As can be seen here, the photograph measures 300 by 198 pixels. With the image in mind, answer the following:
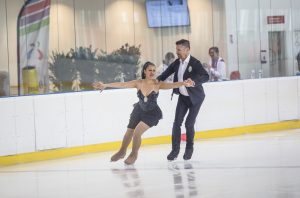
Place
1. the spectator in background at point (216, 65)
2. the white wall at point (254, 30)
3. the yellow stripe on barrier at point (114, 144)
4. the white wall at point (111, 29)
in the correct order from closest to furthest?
the yellow stripe on barrier at point (114, 144), the white wall at point (111, 29), the spectator in background at point (216, 65), the white wall at point (254, 30)

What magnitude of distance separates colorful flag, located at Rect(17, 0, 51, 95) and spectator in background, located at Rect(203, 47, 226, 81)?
3.81 metres

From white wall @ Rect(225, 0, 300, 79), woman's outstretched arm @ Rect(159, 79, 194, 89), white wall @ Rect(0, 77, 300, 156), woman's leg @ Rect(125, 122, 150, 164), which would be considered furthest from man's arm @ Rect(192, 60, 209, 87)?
white wall @ Rect(225, 0, 300, 79)

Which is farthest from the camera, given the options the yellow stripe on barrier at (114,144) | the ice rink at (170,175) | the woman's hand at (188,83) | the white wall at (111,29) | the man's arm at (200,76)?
the white wall at (111,29)

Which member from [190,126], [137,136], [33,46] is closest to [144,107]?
[137,136]

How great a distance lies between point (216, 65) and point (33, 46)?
4.28 m

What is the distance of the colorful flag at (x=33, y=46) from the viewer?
14.3 meters

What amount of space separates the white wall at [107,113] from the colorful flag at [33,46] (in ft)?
2.39

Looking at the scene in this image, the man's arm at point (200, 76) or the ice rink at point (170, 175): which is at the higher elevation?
the man's arm at point (200, 76)

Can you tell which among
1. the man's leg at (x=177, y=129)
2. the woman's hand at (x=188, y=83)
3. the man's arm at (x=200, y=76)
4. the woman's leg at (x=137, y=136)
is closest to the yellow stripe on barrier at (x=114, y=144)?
the woman's leg at (x=137, y=136)

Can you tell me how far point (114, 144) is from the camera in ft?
47.3

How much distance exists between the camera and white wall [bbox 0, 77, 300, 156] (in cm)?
1316

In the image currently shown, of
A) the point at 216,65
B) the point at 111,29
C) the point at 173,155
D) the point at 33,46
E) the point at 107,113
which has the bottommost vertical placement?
the point at 173,155

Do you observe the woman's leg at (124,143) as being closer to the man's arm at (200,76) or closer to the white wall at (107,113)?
the man's arm at (200,76)

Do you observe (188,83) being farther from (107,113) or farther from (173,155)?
(107,113)
